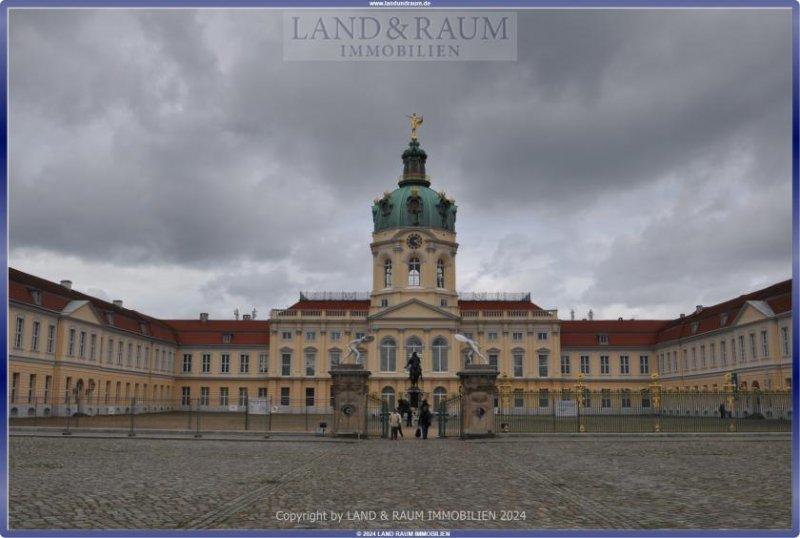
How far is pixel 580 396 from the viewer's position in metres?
35.0

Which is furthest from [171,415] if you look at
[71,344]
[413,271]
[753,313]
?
[753,313]

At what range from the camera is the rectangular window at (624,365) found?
85.8m

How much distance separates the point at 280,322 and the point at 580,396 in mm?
52958

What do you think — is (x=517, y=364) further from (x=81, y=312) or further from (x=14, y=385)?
(x=14, y=385)

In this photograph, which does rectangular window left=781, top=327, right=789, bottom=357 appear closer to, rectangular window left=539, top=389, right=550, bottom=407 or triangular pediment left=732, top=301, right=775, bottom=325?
triangular pediment left=732, top=301, right=775, bottom=325

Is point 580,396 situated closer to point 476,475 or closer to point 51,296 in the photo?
point 476,475

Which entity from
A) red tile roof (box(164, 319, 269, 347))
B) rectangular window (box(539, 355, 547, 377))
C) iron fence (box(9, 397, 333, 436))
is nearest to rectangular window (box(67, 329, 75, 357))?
iron fence (box(9, 397, 333, 436))

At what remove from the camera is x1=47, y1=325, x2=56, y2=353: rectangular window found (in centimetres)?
5656

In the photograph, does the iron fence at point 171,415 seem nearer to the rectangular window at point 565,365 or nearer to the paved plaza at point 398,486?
the paved plaza at point 398,486

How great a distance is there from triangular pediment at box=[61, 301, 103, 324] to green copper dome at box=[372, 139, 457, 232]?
3179 centimetres

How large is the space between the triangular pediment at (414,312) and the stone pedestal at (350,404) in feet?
165

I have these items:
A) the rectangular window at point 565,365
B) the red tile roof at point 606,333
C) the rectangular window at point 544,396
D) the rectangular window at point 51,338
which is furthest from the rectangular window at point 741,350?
the rectangular window at point 51,338

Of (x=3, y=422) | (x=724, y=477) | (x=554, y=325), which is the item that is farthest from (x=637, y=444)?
(x=554, y=325)

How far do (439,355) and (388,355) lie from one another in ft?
16.9
